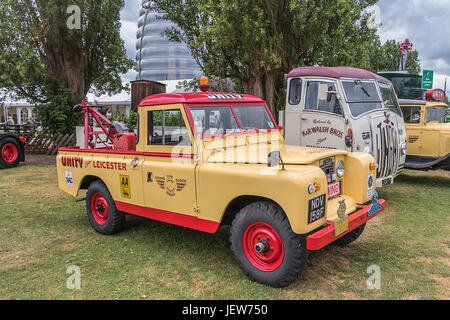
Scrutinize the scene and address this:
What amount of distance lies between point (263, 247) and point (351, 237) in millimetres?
1744

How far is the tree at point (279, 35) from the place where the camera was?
33.2 feet

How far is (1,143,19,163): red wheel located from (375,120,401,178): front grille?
11618mm

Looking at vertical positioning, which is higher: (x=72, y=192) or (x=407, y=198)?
(x=72, y=192)

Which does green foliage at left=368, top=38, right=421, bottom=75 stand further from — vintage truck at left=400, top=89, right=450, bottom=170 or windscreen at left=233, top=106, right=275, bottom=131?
windscreen at left=233, top=106, right=275, bottom=131

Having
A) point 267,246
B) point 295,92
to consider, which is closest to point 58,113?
point 295,92

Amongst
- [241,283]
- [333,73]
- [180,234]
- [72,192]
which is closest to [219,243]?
[180,234]

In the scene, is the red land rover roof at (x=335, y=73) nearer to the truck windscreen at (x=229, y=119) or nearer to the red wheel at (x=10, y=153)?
the truck windscreen at (x=229, y=119)

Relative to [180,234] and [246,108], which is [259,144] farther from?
[180,234]

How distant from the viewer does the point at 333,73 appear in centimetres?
695

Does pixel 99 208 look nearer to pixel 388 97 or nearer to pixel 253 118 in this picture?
pixel 253 118

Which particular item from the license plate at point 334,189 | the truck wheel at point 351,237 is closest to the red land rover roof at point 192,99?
the license plate at point 334,189

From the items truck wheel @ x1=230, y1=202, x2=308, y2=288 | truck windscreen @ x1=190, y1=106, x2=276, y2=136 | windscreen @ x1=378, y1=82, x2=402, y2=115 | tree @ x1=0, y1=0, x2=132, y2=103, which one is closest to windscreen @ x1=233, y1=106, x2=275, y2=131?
truck windscreen @ x1=190, y1=106, x2=276, y2=136
